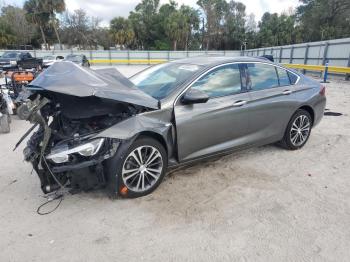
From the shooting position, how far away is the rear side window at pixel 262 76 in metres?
4.52

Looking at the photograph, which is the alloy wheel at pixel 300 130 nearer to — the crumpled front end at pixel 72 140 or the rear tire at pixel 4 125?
the crumpled front end at pixel 72 140

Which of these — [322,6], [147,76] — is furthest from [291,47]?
[322,6]

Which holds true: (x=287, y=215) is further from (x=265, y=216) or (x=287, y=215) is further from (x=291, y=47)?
(x=291, y=47)

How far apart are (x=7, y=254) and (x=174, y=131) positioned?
2.13 meters

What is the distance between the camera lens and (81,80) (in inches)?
128

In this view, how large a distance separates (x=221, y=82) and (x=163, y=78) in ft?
2.76

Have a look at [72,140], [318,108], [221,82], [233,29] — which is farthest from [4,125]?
[233,29]

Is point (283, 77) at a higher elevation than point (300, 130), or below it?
higher

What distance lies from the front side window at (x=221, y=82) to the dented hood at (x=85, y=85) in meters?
0.76

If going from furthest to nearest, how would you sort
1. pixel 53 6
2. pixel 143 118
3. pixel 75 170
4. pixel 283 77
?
pixel 53 6 < pixel 283 77 < pixel 143 118 < pixel 75 170

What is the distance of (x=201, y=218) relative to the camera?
322cm

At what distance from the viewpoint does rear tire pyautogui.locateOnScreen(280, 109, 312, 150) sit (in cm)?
502

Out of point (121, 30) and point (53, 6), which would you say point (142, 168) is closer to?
point (53, 6)

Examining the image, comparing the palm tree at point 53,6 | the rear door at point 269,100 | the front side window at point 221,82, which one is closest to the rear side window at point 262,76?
the rear door at point 269,100
